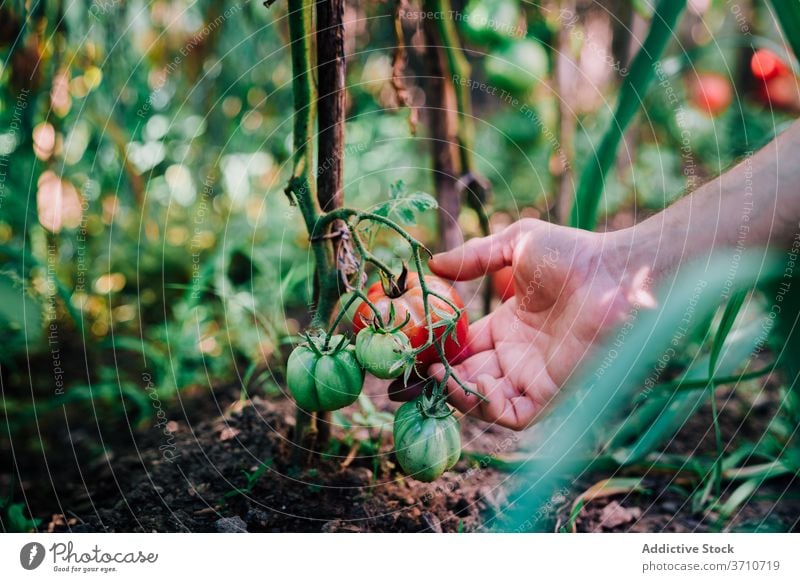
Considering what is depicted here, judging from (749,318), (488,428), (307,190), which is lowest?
(488,428)

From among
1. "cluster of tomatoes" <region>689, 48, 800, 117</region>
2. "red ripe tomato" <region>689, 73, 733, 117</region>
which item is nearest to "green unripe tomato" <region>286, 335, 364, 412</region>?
"cluster of tomatoes" <region>689, 48, 800, 117</region>

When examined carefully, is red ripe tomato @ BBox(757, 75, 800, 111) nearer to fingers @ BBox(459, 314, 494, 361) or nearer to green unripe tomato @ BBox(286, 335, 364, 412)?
fingers @ BBox(459, 314, 494, 361)

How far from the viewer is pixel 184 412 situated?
0.96 meters

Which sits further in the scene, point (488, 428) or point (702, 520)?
point (488, 428)

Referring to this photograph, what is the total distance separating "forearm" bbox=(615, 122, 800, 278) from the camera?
2.52ft

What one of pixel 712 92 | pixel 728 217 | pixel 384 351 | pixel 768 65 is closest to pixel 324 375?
pixel 384 351

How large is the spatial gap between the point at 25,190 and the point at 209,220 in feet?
1.32

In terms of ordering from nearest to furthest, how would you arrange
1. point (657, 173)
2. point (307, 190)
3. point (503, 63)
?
point (307, 190), point (503, 63), point (657, 173)

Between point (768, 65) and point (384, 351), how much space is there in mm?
1340

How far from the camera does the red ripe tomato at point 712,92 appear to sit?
1777mm

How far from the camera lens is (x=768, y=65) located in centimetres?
146

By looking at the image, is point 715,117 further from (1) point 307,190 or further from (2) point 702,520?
(1) point 307,190
